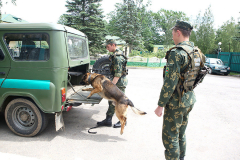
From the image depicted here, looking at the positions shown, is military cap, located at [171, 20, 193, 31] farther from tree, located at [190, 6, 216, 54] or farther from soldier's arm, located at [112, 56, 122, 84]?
tree, located at [190, 6, 216, 54]

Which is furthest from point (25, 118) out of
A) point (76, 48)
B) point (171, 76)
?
point (171, 76)

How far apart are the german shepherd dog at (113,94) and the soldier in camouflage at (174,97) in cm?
79

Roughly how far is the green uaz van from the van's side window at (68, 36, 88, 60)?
311mm

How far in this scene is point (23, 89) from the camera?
2908 millimetres

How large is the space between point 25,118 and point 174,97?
107 inches

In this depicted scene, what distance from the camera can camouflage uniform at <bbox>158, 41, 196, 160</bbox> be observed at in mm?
1994

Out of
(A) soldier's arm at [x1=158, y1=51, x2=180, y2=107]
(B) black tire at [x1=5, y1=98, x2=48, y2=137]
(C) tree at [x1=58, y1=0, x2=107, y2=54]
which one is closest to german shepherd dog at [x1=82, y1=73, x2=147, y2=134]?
(A) soldier's arm at [x1=158, y1=51, x2=180, y2=107]

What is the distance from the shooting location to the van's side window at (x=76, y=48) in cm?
340

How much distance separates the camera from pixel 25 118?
315cm

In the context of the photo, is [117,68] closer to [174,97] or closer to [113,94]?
[113,94]

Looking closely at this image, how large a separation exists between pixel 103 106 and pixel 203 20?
2585 centimetres

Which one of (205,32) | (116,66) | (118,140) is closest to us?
(118,140)

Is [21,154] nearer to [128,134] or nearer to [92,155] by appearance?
[92,155]

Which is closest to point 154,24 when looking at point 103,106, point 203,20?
point 203,20
